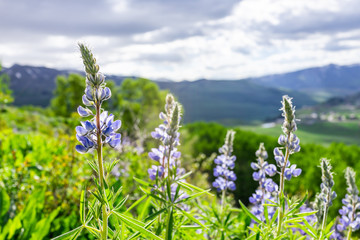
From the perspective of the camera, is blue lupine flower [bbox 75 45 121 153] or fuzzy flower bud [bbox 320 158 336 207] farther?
fuzzy flower bud [bbox 320 158 336 207]

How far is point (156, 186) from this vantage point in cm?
179

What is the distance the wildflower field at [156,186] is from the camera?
4.40ft

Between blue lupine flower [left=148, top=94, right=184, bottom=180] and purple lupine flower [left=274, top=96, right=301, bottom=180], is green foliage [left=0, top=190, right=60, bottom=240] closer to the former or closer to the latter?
blue lupine flower [left=148, top=94, right=184, bottom=180]

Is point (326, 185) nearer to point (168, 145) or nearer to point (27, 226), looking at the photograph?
point (168, 145)

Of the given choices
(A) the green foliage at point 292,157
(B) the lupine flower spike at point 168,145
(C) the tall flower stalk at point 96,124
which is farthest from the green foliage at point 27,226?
(A) the green foliage at point 292,157

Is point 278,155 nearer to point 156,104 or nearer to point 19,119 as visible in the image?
point 19,119

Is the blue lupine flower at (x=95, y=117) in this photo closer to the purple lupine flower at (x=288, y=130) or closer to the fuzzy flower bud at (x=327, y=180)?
the purple lupine flower at (x=288, y=130)

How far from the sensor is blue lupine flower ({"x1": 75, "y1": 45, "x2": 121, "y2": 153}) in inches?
48.4

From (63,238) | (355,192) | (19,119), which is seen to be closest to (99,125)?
(63,238)

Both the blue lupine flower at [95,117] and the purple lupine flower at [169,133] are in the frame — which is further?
the purple lupine flower at [169,133]

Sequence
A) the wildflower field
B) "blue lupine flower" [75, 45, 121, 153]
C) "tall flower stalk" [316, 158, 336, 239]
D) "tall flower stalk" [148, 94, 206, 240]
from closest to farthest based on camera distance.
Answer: "blue lupine flower" [75, 45, 121, 153] < the wildflower field < "tall flower stalk" [148, 94, 206, 240] < "tall flower stalk" [316, 158, 336, 239]

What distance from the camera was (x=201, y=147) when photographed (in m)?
11.2

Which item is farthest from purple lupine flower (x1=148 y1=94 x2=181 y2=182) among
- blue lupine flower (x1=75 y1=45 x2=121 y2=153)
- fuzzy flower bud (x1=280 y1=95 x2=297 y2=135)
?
fuzzy flower bud (x1=280 y1=95 x2=297 y2=135)

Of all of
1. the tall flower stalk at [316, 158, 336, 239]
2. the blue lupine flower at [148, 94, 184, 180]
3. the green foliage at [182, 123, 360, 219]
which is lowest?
the green foliage at [182, 123, 360, 219]
